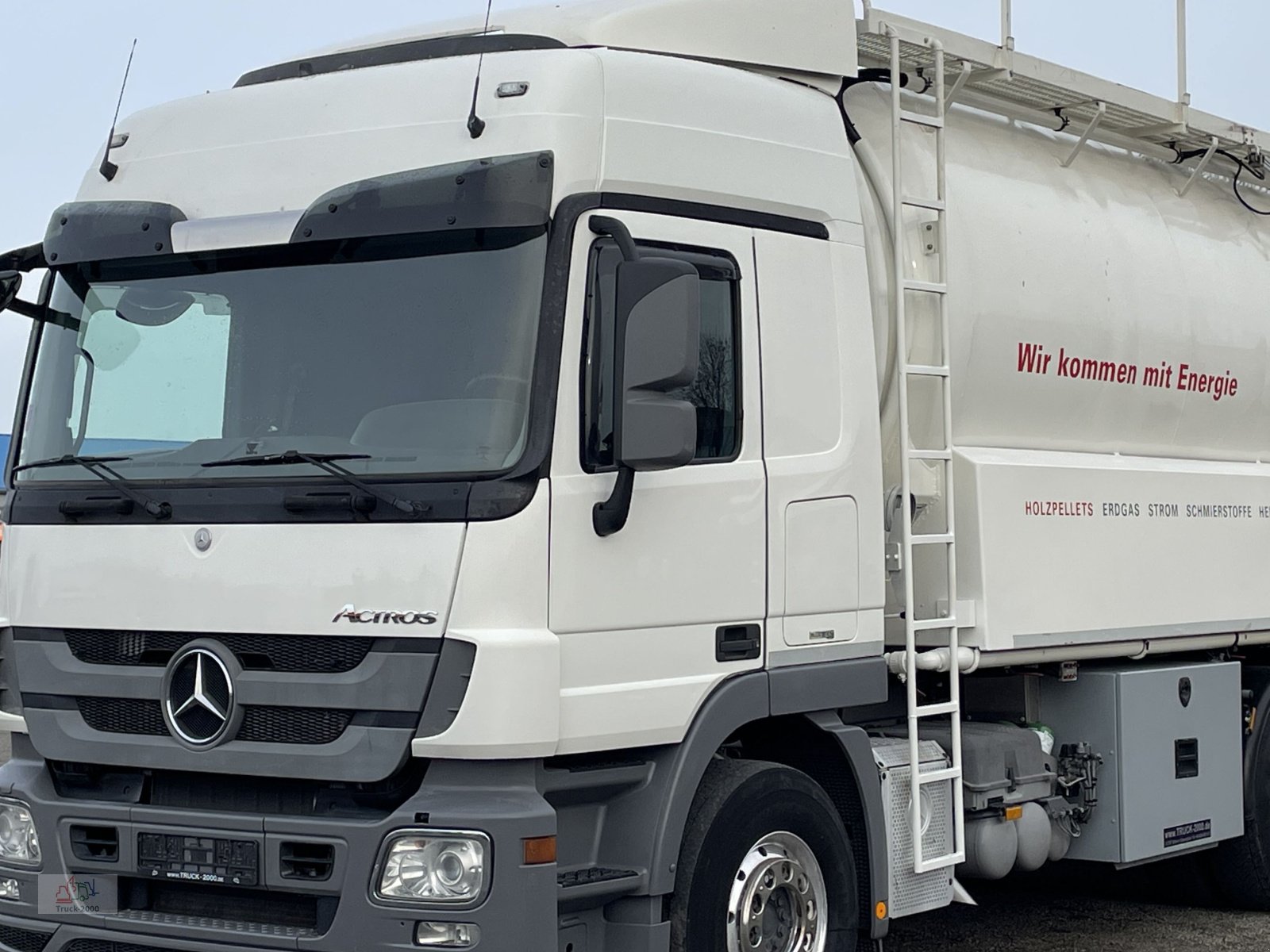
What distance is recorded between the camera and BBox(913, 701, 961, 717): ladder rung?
6633mm

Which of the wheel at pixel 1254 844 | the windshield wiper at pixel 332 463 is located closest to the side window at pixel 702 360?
the windshield wiper at pixel 332 463

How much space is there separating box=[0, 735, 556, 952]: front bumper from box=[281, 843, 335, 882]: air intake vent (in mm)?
15

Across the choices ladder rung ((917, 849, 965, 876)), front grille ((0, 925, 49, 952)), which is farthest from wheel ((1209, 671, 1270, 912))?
front grille ((0, 925, 49, 952))

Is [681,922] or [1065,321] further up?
[1065,321]

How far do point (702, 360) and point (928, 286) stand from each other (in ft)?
4.47

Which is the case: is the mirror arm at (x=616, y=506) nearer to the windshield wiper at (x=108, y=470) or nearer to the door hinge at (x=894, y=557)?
the windshield wiper at (x=108, y=470)

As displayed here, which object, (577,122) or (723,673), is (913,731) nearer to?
(723,673)

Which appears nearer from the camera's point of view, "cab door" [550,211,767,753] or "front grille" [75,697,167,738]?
"cab door" [550,211,767,753]

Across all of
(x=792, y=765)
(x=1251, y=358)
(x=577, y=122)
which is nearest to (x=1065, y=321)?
(x=1251, y=358)

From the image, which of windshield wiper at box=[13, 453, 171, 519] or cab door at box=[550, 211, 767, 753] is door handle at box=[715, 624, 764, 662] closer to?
cab door at box=[550, 211, 767, 753]

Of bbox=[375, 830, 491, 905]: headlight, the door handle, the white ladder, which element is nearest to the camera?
bbox=[375, 830, 491, 905]: headlight

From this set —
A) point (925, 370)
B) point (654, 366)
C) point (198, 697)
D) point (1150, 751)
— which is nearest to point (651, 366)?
point (654, 366)

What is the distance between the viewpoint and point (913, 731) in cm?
654

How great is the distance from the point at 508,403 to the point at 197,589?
1143mm
